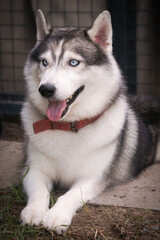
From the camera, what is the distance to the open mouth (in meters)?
2.59

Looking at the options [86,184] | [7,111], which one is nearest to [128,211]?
[86,184]

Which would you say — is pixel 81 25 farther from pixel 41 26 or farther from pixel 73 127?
pixel 73 127

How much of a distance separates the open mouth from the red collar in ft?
0.66

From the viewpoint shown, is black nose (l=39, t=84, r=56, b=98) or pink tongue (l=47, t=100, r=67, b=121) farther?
pink tongue (l=47, t=100, r=67, b=121)

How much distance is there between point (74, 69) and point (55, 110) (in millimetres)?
343

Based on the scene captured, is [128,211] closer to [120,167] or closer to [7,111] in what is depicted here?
[120,167]

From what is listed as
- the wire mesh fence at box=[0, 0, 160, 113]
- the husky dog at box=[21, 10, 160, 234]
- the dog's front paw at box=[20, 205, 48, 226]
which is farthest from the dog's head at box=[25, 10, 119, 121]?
the wire mesh fence at box=[0, 0, 160, 113]

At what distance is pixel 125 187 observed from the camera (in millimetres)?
3068

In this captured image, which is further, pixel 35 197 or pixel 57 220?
pixel 35 197

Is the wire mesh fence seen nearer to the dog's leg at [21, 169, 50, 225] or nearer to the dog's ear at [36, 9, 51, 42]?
the dog's ear at [36, 9, 51, 42]

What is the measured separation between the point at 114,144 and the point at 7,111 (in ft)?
7.87

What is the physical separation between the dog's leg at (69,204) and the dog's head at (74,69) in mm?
568

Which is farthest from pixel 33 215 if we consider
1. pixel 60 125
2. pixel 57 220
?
pixel 60 125

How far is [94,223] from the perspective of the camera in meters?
2.51
